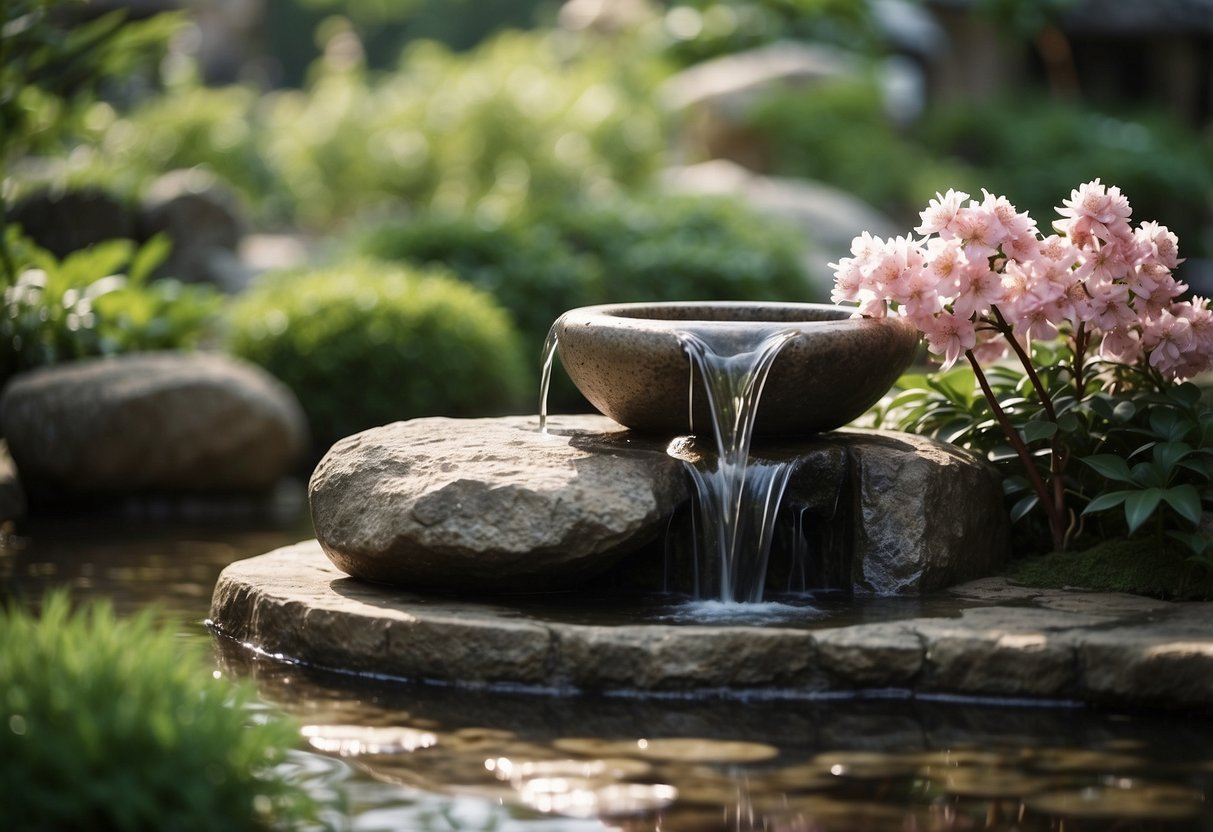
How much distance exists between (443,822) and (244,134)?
55.1 feet

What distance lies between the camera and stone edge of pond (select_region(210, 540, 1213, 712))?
4777 mm

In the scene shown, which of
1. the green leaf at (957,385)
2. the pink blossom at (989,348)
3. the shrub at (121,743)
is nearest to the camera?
the shrub at (121,743)

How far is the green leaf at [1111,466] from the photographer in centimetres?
544

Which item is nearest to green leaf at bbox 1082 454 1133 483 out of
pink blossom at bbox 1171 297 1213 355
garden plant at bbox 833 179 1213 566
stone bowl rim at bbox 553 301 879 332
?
garden plant at bbox 833 179 1213 566

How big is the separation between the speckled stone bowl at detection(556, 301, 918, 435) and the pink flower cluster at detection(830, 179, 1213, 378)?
0.19 meters

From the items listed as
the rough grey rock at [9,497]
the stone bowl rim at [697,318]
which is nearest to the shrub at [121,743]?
the stone bowl rim at [697,318]

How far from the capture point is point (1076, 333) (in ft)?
18.7

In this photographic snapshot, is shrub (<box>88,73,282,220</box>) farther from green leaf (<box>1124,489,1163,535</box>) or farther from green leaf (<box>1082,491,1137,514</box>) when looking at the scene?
green leaf (<box>1124,489,1163,535</box>)

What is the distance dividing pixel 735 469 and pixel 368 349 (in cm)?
578

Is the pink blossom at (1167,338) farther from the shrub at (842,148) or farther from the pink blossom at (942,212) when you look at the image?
the shrub at (842,148)

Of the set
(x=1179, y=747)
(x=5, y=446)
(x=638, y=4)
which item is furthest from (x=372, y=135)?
(x=1179, y=747)

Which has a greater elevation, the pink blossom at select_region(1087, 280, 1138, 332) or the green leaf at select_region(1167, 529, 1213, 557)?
the pink blossom at select_region(1087, 280, 1138, 332)

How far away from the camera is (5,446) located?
9.16 m

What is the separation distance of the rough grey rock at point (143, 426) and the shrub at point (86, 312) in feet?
1.40
